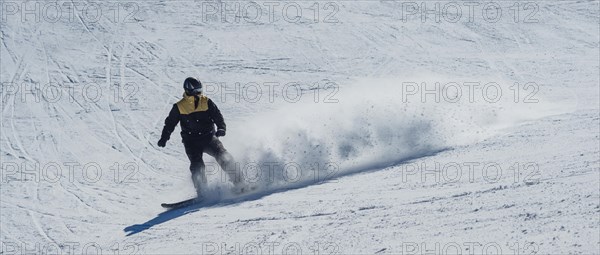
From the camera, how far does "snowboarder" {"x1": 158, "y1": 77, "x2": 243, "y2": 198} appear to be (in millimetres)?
8766

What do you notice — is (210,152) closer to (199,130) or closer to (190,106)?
(199,130)

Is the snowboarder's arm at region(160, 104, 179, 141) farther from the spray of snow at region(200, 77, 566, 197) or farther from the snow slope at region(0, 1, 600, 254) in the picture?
the spray of snow at region(200, 77, 566, 197)

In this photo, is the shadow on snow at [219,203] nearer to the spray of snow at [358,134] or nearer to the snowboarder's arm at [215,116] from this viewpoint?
the spray of snow at [358,134]

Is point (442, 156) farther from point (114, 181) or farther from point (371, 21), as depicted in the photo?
point (371, 21)

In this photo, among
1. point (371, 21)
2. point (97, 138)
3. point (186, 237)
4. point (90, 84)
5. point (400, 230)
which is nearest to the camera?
point (400, 230)

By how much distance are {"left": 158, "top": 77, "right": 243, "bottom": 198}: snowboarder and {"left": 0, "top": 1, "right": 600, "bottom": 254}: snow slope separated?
31cm

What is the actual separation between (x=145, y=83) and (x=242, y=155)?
4418 millimetres

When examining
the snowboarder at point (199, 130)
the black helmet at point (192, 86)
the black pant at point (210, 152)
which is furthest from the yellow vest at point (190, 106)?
the black pant at point (210, 152)

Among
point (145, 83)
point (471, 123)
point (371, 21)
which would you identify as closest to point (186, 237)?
point (471, 123)

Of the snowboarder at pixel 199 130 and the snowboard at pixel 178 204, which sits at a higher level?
the snowboarder at pixel 199 130

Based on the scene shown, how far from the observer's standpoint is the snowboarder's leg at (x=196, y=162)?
9.02 metres

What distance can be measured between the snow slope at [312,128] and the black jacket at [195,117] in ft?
2.62

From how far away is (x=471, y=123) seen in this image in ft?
34.1

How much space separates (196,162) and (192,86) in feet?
3.50
